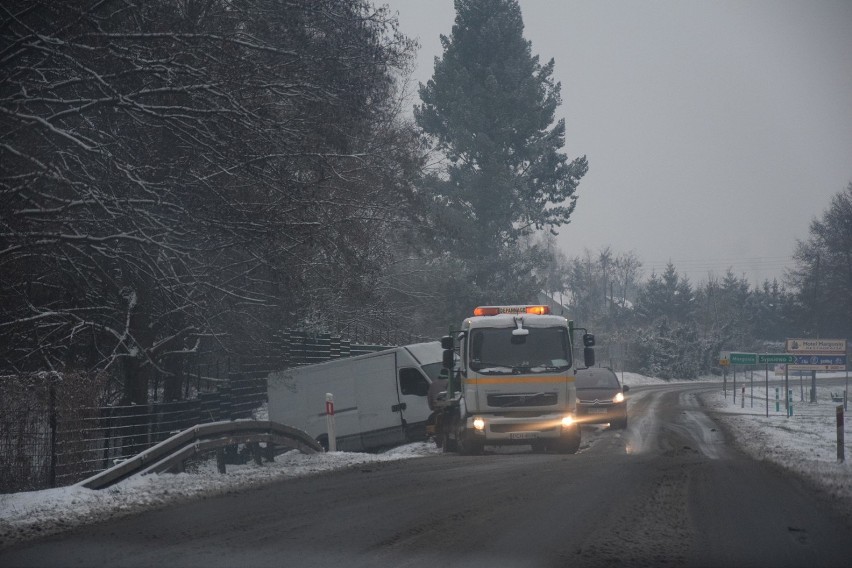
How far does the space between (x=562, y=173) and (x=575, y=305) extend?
98575 millimetres

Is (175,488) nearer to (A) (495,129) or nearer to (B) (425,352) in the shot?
(B) (425,352)

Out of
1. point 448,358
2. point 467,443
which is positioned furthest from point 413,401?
point 448,358

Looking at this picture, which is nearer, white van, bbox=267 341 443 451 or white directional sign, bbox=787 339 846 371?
white van, bbox=267 341 443 451

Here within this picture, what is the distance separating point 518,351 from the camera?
19.3m

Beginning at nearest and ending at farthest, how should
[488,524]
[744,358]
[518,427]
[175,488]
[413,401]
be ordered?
1. [488,524]
2. [175,488]
3. [518,427]
4. [413,401]
5. [744,358]

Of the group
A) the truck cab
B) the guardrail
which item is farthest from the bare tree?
the truck cab

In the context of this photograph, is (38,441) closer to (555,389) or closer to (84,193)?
(84,193)

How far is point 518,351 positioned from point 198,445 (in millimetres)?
7152

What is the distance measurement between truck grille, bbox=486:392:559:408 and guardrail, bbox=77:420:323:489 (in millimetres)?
3730

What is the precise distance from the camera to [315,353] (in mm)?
31312

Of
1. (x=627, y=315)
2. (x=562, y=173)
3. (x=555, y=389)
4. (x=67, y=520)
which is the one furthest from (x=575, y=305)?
(x=67, y=520)

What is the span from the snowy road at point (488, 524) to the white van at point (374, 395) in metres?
10.3

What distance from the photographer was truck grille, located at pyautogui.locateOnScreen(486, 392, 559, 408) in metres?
19.2

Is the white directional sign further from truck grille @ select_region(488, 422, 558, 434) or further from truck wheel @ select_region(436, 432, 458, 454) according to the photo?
truck grille @ select_region(488, 422, 558, 434)
